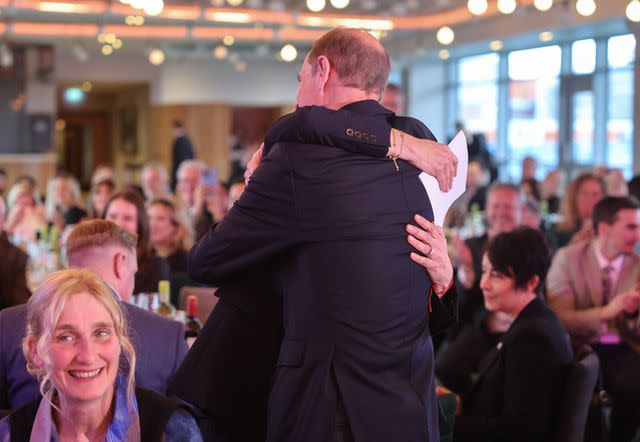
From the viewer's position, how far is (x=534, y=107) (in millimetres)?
16719

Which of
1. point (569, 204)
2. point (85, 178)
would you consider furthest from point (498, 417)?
point (85, 178)

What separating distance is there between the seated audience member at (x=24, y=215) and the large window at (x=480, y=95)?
35.0ft

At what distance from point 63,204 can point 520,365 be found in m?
6.63

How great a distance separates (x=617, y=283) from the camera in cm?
498

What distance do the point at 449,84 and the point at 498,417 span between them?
16.6 m

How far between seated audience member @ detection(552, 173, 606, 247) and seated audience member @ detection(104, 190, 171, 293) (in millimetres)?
3512

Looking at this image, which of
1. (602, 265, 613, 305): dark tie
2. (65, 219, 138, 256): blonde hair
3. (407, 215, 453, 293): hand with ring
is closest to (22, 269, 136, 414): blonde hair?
(407, 215, 453, 293): hand with ring

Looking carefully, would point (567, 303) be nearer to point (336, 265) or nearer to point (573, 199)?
point (573, 199)

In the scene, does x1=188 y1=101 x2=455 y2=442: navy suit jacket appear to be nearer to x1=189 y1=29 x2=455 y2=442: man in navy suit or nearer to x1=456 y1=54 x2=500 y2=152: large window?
x1=189 y1=29 x2=455 y2=442: man in navy suit

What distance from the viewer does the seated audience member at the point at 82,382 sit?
83.4 inches

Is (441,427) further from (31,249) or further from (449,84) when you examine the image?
(449,84)

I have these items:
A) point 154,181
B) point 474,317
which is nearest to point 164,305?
point 474,317

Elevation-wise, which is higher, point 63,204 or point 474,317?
point 63,204

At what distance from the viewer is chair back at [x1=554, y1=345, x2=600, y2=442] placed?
340 cm
